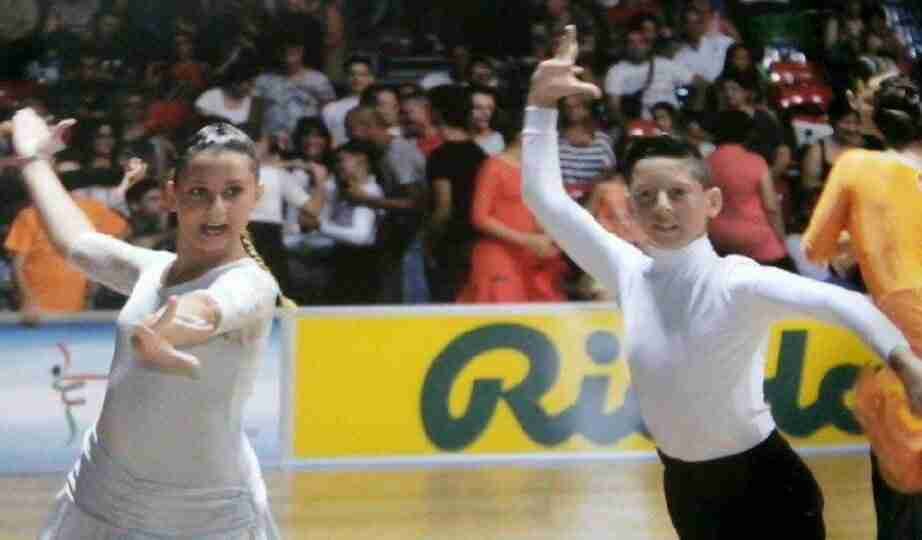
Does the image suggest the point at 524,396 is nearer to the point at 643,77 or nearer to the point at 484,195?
the point at 484,195

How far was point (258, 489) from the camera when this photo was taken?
3732 millimetres

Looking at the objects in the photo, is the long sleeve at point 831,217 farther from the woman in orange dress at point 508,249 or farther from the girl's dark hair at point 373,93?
the girl's dark hair at point 373,93

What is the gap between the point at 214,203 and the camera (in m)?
3.61

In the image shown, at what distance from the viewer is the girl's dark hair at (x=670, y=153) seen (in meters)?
3.99

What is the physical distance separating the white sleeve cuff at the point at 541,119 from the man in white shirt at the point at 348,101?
5.60 meters

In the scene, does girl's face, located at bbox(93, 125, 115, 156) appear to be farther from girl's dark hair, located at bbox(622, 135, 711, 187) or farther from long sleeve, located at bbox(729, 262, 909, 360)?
long sleeve, located at bbox(729, 262, 909, 360)

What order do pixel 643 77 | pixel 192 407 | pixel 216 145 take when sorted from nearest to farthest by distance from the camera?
1. pixel 192 407
2. pixel 216 145
3. pixel 643 77

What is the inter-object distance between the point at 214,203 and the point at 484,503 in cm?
456

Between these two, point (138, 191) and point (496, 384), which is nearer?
point (138, 191)

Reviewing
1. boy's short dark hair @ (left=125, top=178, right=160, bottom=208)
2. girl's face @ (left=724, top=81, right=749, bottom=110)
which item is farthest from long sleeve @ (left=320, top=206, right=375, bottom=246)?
girl's face @ (left=724, top=81, right=749, bottom=110)

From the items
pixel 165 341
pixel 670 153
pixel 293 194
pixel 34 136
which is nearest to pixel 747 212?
pixel 293 194

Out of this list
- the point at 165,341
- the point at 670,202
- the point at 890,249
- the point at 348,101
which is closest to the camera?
the point at 165,341

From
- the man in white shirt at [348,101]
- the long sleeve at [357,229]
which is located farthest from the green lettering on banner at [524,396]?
the man in white shirt at [348,101]

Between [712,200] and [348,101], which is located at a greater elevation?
[712,200]
